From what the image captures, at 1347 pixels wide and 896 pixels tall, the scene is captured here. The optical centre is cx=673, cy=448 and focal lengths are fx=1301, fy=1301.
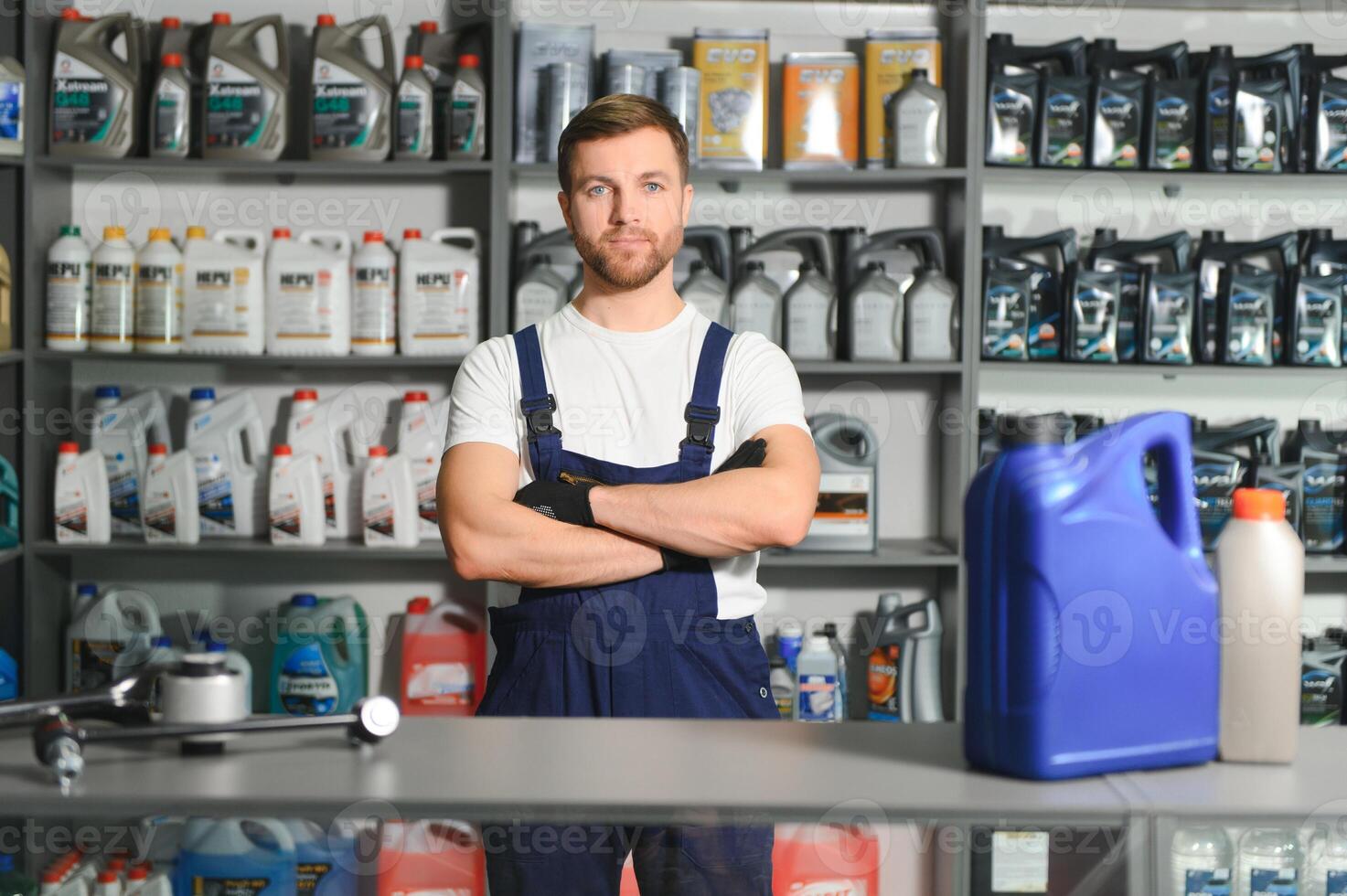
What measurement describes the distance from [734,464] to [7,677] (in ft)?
7.39

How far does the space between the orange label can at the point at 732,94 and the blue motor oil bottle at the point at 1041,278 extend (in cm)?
66

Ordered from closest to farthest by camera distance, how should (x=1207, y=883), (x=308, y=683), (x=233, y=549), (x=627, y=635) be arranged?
(x=1207, y=883)
(x=627, y=635)
(x=233, y=549)
(x=308, y=683)

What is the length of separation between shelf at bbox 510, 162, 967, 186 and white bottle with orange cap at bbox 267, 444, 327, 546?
3.09ft

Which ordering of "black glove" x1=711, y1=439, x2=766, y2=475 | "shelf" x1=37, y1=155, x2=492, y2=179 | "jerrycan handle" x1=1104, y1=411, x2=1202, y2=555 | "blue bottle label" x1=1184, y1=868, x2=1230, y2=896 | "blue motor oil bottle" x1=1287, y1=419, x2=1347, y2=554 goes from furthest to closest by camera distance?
"blue motor oil bottle" x1=1287, y1=419, x2=1347, y2=554 → "shelf" x1=37, y1=155, x2=492, y2=179 → "black glove" x1=711, y1=439, x2=766, y2=475 → "jerrycan handle" x1=1104, y1=411, x2=1202, y2=555 → "blue bottle label" x1=1184, y1=868, x2=1230, y2=896

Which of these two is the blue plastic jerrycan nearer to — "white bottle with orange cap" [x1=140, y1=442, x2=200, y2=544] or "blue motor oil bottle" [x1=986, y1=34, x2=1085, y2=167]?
"blue motor oil bottle" [x1=986, y1=34, x2=1085, y2=167]

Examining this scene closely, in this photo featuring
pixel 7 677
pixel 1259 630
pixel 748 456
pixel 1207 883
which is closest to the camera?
pixel 1207 883

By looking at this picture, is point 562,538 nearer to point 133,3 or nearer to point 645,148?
point 645,148

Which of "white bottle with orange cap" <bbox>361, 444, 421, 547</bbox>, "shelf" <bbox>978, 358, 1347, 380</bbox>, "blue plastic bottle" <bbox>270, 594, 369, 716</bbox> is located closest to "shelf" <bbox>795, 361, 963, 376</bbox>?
"shelf" <bbox>978, 358, 1347, 380</bbox>

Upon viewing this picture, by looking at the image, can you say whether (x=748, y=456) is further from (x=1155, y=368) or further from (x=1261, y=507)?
(x=1155, y=368)

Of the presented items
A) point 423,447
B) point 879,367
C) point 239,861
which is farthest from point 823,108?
point 239,861

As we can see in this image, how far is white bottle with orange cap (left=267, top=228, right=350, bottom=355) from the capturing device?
11.1 feet

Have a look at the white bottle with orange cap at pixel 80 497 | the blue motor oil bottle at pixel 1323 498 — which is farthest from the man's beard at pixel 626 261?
the blue motor oil bottle at pixel 1323 498

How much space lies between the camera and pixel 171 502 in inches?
132

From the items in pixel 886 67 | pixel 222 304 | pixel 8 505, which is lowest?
pixel 8 505
